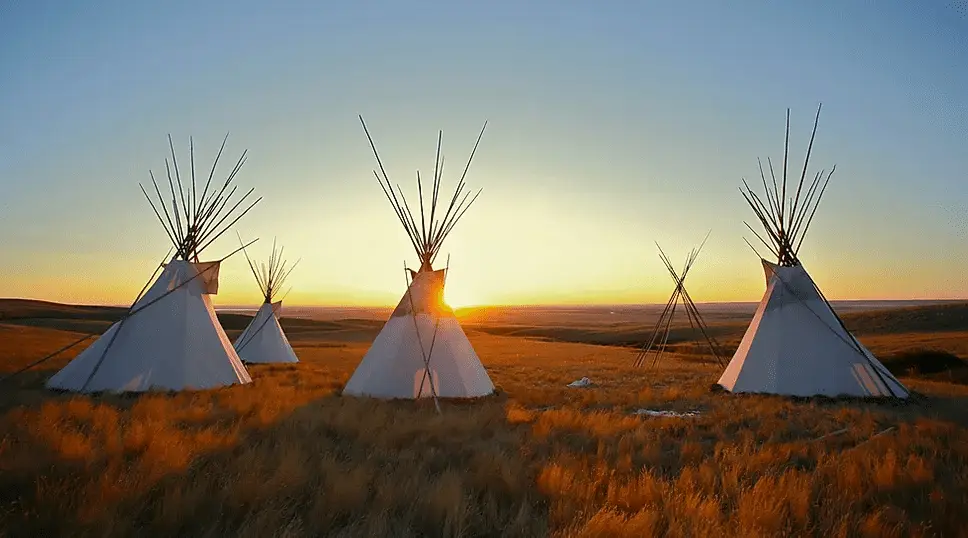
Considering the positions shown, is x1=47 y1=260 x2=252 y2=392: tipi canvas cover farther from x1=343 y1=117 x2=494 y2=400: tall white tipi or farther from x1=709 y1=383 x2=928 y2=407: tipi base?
x1=709 y1=383 x2=928 y2=407: tipi base

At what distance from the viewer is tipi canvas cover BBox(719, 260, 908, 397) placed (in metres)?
9.35

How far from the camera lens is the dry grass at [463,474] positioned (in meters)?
3.03

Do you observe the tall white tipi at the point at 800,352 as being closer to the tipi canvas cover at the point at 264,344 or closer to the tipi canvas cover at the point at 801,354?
the tipi canvas cover at the point at 801,354

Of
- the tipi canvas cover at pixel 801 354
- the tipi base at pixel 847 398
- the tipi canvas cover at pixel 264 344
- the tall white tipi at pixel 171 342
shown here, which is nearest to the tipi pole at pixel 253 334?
the tipi canvas cover at pixel 264 344

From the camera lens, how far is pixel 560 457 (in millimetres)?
4488

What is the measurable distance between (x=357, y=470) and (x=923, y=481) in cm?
404

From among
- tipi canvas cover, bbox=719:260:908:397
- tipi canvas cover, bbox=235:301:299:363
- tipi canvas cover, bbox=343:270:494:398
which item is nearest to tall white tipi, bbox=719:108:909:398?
tipi canvas cover, bbox=719:260:908:397

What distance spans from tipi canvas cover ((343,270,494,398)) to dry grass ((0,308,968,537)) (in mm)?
2109

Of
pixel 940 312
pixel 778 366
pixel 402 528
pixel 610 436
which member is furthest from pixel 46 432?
pixel 940 312

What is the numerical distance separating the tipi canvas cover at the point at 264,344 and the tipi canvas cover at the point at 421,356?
27.3 ft

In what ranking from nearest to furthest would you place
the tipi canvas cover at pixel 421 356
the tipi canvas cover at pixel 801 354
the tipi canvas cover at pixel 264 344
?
the tipi canvas cover at pixel 421 356
the tipi canvas cover at pixel 801 354
the tipi canvas cover at pixel 264 344

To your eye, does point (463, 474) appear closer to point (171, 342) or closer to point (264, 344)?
point (171, 342)

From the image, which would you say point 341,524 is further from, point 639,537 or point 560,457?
point 560,457

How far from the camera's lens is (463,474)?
12.9 ft
